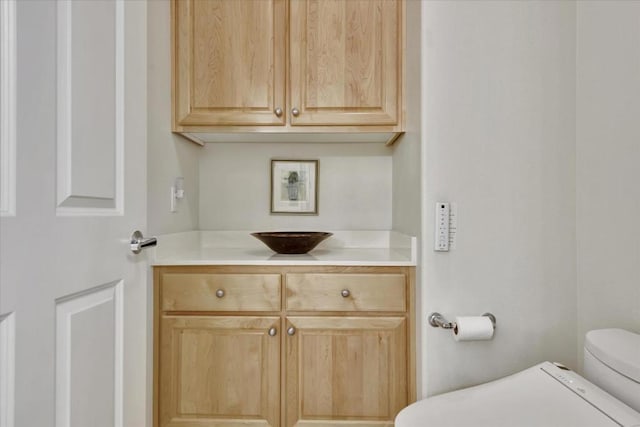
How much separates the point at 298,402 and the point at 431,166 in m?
1.00

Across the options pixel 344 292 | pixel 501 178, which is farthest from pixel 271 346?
pixel 501 178

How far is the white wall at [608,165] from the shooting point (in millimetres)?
1095

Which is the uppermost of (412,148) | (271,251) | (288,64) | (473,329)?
(288,64)

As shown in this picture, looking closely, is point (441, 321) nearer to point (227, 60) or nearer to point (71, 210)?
point (71, 210)

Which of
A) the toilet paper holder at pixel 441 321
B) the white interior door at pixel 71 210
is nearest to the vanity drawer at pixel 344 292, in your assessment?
the toilet paper holder at pixel 441 321

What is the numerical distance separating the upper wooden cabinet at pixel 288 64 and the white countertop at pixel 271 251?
1.67 ft

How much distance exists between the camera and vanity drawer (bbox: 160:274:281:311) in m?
1.45

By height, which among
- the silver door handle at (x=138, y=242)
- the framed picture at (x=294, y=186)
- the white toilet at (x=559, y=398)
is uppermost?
the framed picture at (x=294, y=186)

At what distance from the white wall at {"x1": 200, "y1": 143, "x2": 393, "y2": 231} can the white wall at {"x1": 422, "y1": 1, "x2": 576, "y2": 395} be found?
2.19ft

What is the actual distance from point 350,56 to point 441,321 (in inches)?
43.3

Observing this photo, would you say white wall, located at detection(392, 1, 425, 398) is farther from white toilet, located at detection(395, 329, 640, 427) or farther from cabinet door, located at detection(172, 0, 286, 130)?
cabinet door, located at detection(172, 0, 286, 130)

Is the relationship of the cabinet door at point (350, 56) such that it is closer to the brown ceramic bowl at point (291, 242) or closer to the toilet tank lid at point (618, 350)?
the brown ceramic bowl at point (291, 242)

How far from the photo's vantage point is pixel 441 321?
129cm

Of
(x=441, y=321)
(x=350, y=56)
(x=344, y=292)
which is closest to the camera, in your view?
(x=441, y=321)
